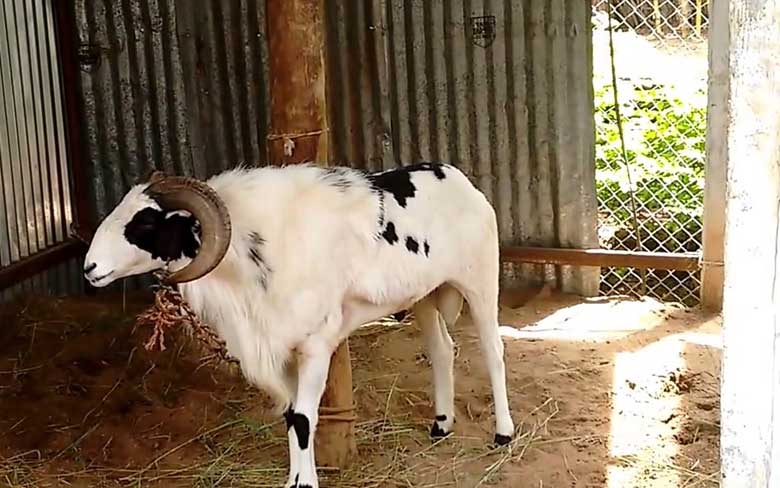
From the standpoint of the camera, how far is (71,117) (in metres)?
7.87

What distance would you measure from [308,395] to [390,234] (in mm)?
780

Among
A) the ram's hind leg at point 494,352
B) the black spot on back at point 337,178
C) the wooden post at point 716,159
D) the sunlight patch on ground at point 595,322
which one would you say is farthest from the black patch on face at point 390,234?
the wooden post at point 716,159

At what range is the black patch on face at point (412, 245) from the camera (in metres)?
4.77

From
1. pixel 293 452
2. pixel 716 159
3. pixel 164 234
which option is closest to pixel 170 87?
pixel 164 234

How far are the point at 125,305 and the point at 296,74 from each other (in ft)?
11.1

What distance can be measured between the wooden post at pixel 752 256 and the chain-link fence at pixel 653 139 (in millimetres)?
5114

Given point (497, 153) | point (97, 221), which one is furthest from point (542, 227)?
point (97, 221)

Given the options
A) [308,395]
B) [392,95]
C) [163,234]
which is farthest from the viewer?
[392,95]

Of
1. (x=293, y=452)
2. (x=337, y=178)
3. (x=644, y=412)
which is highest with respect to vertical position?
(x=337, y=178)

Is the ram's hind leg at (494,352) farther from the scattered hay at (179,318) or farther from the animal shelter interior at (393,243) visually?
the scattered hay at (179,318)

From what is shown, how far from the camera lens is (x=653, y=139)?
875 centimetres

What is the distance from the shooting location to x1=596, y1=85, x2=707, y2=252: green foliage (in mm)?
8055

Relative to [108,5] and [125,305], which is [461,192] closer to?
[125,305]

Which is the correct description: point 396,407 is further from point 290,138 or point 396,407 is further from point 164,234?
point 164,234
